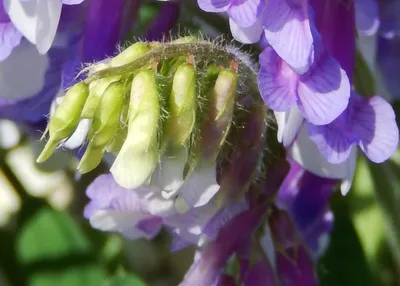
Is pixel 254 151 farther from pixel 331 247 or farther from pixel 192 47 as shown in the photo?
pixel 331 247

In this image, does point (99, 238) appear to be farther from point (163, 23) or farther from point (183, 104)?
point (183, 104)

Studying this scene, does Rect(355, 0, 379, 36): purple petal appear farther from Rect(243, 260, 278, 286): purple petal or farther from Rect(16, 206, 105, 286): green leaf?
Rect(16, 206, 105, 286): green leaf

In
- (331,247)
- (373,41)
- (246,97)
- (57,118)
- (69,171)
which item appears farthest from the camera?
(69,171)

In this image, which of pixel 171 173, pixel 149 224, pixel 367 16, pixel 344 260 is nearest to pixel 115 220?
pixel 149 224

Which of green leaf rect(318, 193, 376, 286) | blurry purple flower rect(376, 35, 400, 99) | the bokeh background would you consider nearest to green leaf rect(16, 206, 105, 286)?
the bokeh background

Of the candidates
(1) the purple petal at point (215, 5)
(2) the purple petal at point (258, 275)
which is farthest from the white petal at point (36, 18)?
(2) the purple petal at point (258, 275)

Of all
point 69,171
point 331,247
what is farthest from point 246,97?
point 69,171

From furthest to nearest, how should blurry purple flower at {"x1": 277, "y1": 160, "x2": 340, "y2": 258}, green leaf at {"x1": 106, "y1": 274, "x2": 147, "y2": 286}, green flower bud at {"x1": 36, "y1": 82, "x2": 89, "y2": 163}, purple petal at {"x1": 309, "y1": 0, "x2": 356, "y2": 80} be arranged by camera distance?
green leaf at {"x1": 106, "y1": 274, "x2": 147, "y2": 286} < blurry purple flower at {"x1": 277, "y1": 160, "x2": 340, "y2": 258} < purple petal at {"x1": 309, "y1": 0, "x2": 356, "y2": 80} < green flower bud at {"x1": 36, "y1": 82, "x2": 89, "y2": 163}
